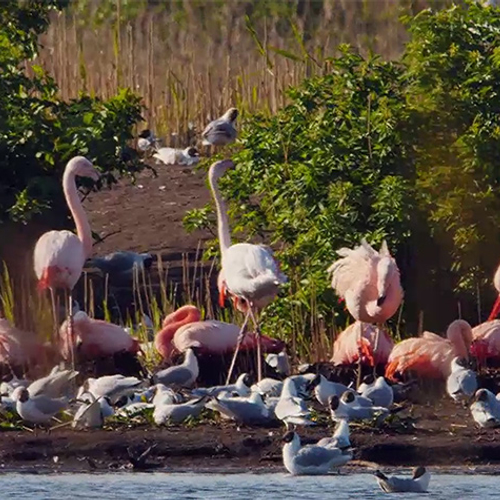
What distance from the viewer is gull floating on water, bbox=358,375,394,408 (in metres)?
10.6

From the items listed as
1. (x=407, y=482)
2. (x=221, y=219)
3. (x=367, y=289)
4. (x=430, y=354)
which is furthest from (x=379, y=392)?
(x=221, y=219)

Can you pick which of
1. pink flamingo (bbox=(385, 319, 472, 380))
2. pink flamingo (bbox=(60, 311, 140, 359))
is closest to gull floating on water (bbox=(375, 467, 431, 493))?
pink flamingo (bbox=(385, 319, 472, 380))

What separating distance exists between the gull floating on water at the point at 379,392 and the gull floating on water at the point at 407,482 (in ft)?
5.30

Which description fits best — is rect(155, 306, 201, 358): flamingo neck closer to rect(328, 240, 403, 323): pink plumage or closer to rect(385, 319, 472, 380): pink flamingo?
rect(328, 240, 403, 323): pink plumage

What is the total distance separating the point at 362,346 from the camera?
38.4ft

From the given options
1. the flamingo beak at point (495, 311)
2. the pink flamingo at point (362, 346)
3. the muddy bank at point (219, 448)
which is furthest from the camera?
the flamingo beak at point (495, 311)

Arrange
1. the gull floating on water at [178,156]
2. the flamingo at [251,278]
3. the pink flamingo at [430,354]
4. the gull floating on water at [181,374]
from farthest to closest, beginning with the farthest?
1. the gull floating on water at [178,156]
2. the flamingo at [251,278]
3. the pink flamingo at [430,354]
4. the gull floating on water at [181,374]

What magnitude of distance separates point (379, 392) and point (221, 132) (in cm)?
832

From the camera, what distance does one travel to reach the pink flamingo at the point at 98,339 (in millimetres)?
11891

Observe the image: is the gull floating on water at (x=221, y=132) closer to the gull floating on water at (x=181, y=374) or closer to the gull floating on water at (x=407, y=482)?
the gull floating on water at (x=181, y=374)

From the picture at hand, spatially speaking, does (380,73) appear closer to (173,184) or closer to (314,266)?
(314,266)

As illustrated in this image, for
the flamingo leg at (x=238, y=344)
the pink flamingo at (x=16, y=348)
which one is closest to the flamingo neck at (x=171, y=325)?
the flamingo leg at (x=238, y=344)

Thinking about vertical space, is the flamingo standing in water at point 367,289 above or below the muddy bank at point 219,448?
above

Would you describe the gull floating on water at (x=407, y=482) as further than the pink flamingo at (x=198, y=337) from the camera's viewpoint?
No
